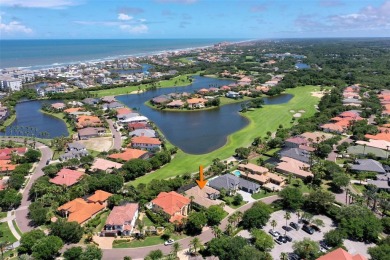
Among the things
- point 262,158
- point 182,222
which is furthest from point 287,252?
point 262,158

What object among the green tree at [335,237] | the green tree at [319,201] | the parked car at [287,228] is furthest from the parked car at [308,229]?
the green tree at [319,201]

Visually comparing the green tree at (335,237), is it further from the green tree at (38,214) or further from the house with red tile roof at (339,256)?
the green tree at (38,214)

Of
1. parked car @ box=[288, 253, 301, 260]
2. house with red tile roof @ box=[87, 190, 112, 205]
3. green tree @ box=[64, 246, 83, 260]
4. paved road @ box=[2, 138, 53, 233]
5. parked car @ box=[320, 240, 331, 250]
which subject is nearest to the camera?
green tree @ box=[64, 246, 83, 260]

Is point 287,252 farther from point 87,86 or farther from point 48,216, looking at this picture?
point 87,86

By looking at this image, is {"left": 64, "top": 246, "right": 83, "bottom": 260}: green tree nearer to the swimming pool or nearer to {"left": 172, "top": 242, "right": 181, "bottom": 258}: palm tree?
{"left": 172, "top": 242, "right": 181, "bottom": 258}: palm tree

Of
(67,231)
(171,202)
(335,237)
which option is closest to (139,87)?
(171,202)

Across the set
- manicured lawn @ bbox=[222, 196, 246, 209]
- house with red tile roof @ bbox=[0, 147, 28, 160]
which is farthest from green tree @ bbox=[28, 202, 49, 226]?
house with red tile roof @ bbox=[0, 147, 28, 160]
